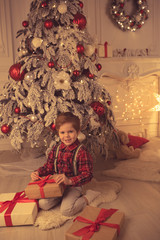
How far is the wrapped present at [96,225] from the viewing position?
1314mm

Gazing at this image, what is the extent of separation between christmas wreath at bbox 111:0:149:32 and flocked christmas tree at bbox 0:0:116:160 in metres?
1.52

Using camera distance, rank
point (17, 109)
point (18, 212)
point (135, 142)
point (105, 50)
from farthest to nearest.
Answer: point (105, 50) < point (135, 142) < point (17, 109) < point (18, 212)

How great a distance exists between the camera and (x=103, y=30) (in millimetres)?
3750

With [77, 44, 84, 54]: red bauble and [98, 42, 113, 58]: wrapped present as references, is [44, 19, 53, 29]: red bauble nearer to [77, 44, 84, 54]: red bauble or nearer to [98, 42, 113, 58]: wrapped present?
[77, 44, 84, 54]: red bauble

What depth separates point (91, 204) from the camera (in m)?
1.83

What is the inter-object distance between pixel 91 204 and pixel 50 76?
128 cm

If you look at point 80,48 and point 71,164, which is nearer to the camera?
point 71,164

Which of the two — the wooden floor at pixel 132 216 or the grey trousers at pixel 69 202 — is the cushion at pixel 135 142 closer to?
the wooden floor at pixel 132 216

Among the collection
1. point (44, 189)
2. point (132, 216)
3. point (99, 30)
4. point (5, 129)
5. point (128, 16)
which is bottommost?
point (132, 216)

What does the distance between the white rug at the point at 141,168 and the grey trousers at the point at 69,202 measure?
29.4 inches

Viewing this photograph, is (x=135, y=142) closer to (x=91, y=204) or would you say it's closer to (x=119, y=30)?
(x=91, y=204)

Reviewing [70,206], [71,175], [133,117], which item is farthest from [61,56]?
[133,117]

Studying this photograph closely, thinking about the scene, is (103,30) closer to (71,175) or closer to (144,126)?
(144,126)

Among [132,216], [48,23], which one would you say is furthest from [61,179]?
[48,23]
